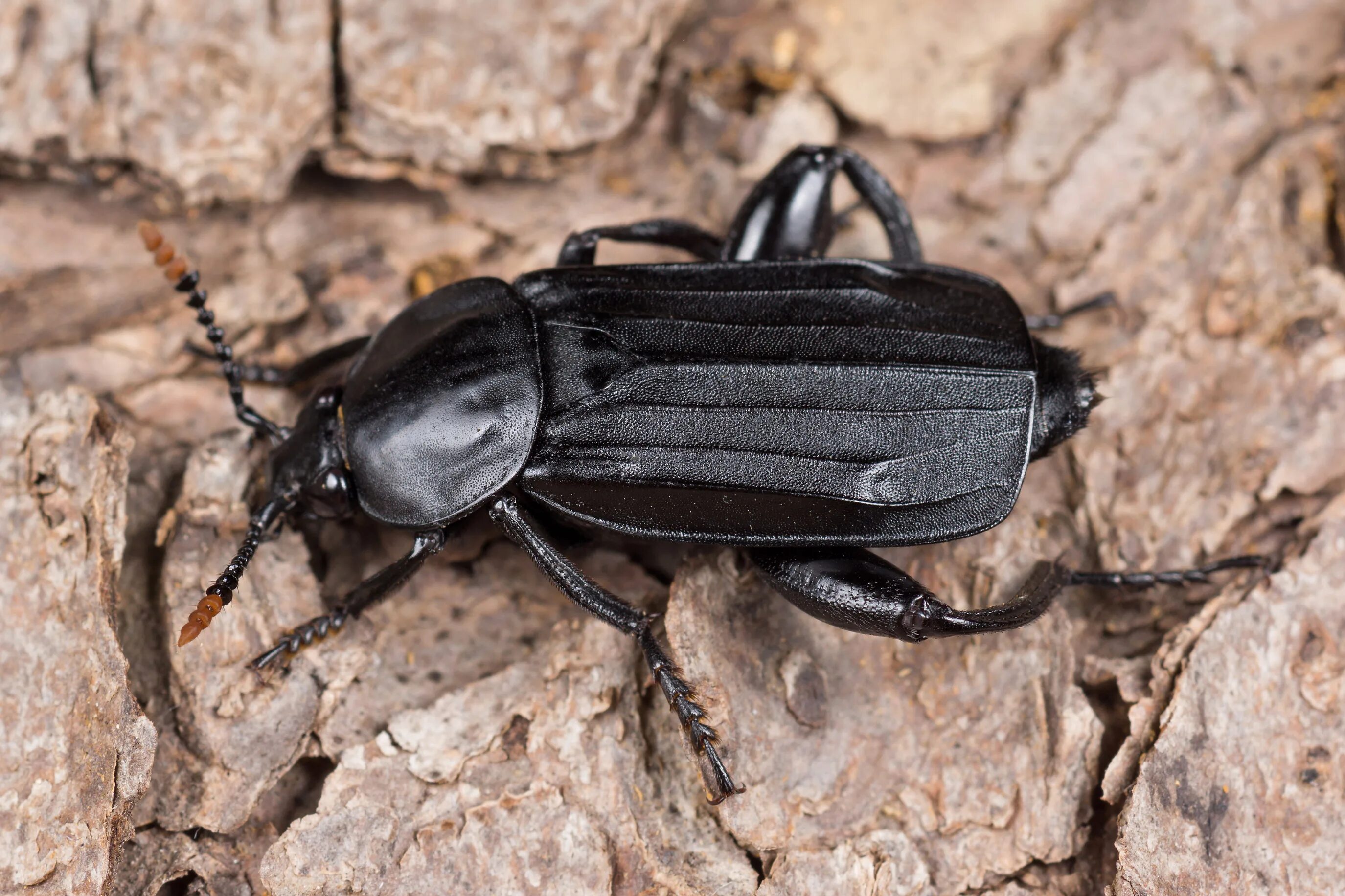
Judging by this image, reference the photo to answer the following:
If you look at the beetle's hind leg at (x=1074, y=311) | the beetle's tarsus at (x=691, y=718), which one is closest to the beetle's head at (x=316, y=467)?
the beetle's tarsus at (x=691, y=718)

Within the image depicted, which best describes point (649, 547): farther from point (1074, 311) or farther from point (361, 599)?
point (1074, 311)

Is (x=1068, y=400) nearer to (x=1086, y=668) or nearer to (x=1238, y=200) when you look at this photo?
(x=1086, y=668)

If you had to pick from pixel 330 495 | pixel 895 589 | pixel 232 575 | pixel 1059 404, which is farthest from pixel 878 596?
pixel 232 575

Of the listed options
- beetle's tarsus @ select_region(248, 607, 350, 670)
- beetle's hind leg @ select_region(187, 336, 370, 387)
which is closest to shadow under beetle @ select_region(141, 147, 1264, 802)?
beetle's tarsus @ select_region(248, 607, 350, 670)

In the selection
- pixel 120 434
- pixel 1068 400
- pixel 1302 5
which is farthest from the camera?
pixel 1302 5

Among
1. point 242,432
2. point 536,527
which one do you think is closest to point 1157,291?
point 536,527

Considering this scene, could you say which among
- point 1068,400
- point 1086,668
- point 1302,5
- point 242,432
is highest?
point 1302,5
